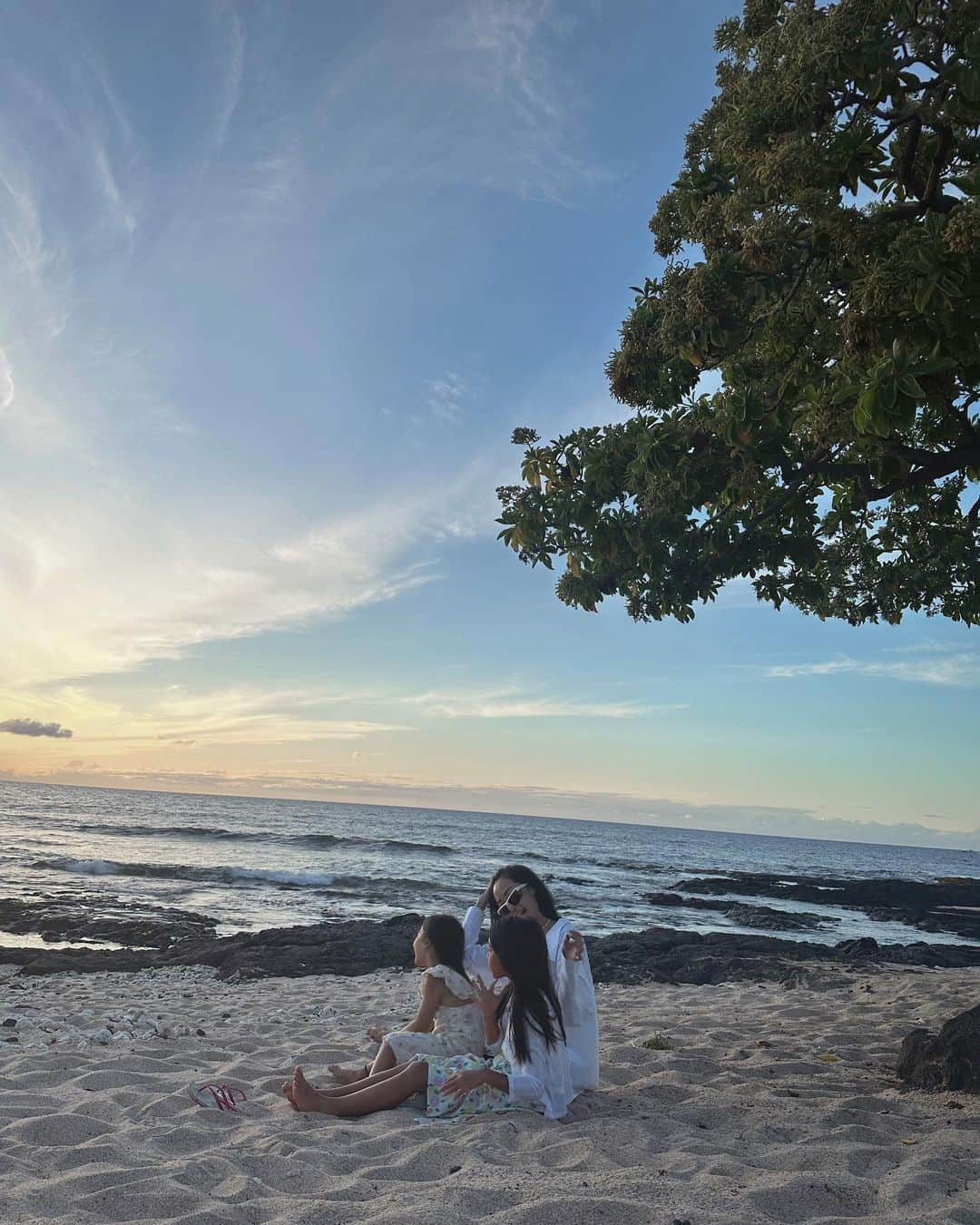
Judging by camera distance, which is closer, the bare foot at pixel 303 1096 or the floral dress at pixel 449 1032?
the bare foot at pixel 303 1096

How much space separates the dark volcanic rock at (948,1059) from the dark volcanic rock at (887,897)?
798 inches

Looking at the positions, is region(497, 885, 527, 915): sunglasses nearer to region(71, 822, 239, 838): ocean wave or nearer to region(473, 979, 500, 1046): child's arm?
region(473, 979, 500, 1046): child's arm

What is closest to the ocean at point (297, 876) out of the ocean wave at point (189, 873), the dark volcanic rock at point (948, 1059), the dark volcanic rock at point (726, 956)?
the ocean wave at point (189, 873)

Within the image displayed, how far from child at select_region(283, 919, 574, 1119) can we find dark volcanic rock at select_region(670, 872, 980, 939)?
75.0 feet

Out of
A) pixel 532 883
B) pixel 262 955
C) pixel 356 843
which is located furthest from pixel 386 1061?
pixel 356 843

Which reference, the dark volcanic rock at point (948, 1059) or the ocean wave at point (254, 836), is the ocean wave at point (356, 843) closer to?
the ocean wave at point (254, 836)

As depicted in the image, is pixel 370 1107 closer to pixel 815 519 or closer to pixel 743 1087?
pixel 743 1087

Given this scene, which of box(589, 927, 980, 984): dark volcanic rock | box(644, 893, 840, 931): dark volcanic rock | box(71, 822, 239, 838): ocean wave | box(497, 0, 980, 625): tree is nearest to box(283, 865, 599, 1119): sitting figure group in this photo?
box(497, 0, 980, 625): tree

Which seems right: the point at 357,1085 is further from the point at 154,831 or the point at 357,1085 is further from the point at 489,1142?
the point at 154,831

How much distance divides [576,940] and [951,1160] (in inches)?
93.1

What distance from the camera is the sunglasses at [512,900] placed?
5.75 m

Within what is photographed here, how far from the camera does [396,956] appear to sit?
13.8m

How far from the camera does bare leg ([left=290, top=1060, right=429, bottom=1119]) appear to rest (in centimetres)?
520

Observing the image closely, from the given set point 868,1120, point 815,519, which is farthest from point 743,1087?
point 815,519
